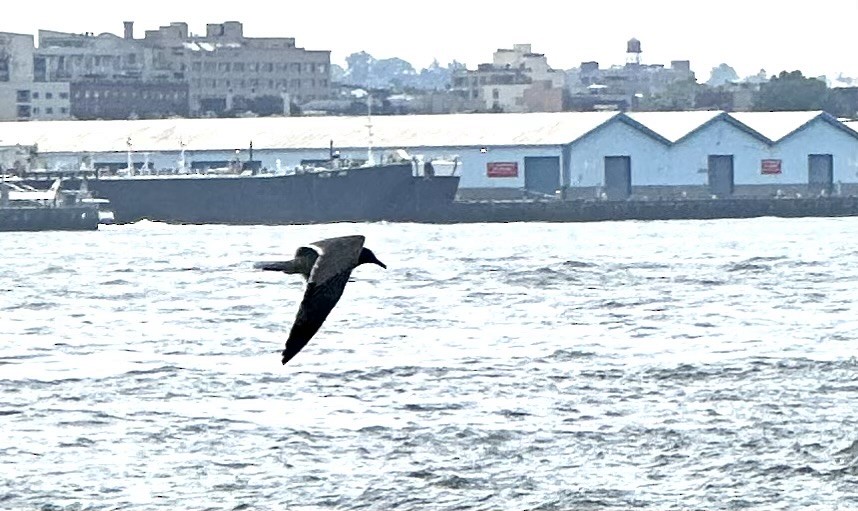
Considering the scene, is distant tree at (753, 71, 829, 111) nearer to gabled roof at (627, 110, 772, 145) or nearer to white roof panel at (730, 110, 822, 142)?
white roof panel at (730, 110, 822, 142)

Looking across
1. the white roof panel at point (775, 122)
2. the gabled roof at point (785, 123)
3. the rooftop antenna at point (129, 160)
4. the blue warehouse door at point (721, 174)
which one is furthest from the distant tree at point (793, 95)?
the rooftop antenna at point (129, 160)

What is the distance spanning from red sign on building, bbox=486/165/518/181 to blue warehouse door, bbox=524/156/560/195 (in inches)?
18.5

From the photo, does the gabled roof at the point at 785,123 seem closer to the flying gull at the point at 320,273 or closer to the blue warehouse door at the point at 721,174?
the blue warehouse door at the point at 721,174

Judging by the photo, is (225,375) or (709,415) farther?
(225,375)

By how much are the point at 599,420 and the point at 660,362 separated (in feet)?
24.1

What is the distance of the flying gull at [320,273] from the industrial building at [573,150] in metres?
89.1

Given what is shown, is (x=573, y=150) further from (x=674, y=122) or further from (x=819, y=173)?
(x=819, y=173)

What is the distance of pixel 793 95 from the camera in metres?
146

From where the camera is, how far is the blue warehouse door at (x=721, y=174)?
106 meters

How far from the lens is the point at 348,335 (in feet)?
136

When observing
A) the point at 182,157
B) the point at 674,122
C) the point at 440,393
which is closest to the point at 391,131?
the point at 182,157

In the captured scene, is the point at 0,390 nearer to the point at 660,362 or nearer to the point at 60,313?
the point at 660,362

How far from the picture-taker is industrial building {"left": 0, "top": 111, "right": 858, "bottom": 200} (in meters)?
105

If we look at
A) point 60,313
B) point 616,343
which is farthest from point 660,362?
point 60,313
